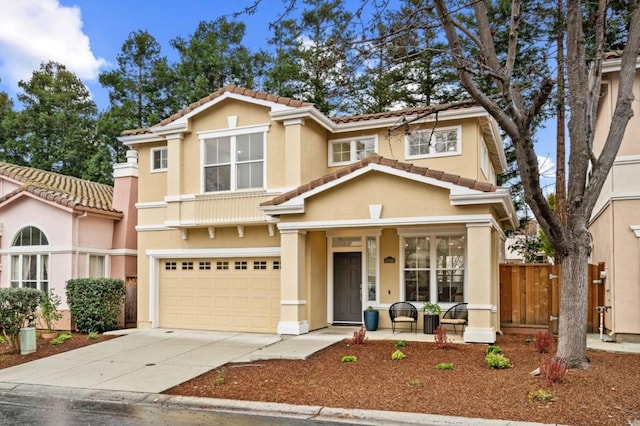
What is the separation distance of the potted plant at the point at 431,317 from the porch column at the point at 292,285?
312 cm

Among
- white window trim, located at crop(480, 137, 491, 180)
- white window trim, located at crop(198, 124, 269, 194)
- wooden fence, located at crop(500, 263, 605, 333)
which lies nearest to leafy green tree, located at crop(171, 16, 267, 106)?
white window trim, located at crop(198, 124, 269, 194)

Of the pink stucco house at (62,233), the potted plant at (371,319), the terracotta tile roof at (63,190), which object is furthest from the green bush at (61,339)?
the potted plant at (371,319)

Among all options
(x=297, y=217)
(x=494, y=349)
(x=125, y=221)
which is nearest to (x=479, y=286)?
(x=494, y=349)

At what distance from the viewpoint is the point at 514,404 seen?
26.3ft

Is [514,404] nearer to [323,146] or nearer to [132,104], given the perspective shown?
[323,146]

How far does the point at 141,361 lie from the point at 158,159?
783 cm

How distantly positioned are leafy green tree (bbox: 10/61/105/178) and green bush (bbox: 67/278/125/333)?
17.2 metres

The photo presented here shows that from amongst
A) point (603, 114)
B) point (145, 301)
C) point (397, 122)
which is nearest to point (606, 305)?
point (603, 114)

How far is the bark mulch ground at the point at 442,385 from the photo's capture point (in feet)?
25.7

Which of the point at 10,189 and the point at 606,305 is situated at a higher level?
the point at 10,189

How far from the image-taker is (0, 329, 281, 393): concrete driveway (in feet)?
34.7

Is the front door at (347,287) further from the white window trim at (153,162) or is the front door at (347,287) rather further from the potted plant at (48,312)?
the potted plant at (48,312)

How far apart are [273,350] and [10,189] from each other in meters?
13.5

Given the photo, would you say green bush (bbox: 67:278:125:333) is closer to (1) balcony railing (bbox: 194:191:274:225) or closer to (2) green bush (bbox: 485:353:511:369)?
(1) balcony railing (bbox: 194:191:274:225)
